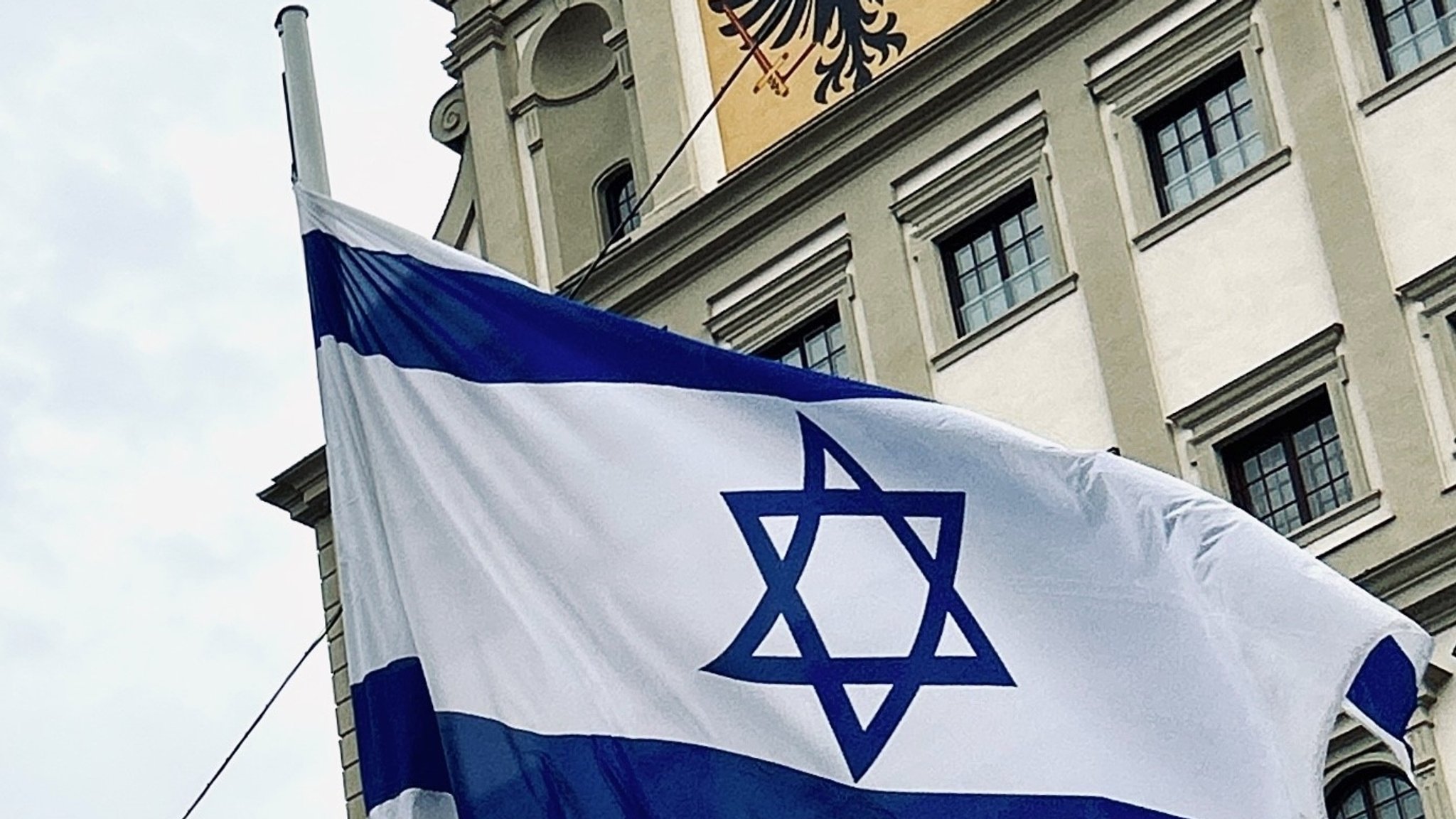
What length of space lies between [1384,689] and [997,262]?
16.8 meters

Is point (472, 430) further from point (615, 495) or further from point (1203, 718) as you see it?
point (1203, 718)

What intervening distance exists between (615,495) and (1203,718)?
6.54 ft

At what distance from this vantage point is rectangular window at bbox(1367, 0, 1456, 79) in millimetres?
25406

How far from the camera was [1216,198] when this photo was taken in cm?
2631

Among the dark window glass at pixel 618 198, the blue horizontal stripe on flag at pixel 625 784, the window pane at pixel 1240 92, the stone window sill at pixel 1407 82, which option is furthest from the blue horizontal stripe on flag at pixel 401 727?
the dark window glass at pixel 618 198

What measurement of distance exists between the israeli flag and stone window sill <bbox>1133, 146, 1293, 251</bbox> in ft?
46.5

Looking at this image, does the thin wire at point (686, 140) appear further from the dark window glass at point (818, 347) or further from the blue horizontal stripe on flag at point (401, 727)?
the blue horizontal stripe on flag at point (401, 727)

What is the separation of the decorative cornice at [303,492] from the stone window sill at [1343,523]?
36.8ft

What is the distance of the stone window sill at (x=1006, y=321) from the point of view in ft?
89.4

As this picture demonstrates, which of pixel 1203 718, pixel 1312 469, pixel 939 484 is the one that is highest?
pixel 1312 469

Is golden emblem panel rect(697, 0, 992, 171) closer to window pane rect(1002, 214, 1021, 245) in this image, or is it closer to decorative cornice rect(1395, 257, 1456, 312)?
window pane rect(1002, 214, 1021, 245)

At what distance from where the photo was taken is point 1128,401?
2620cm

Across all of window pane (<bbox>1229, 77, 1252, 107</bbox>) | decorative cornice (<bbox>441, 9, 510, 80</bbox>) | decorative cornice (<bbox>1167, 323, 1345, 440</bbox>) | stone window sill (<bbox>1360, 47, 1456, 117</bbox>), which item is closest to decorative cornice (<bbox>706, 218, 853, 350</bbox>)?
window pane (<bbox>1229, 77, 1252, 107</bbox>)

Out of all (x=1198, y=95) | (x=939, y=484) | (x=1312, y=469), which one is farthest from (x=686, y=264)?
(x=939, y=484)
